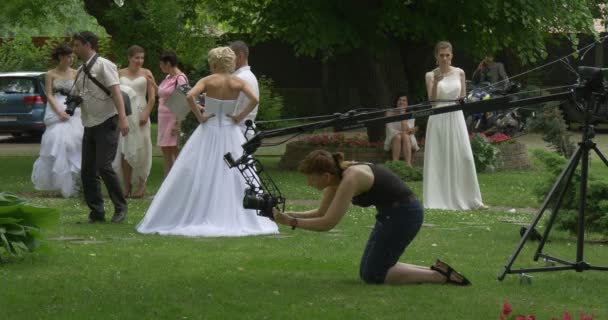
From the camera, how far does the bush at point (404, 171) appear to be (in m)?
18.6

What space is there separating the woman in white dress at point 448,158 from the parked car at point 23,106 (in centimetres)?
1605

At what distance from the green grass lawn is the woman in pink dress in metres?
3.31

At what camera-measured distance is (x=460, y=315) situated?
25.8 ft

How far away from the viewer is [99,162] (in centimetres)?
1270

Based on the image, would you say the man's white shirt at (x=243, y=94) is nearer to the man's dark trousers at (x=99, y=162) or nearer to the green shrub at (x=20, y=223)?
the man's dark trousers at (x=99, y=162)

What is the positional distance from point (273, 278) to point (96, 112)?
4151mm

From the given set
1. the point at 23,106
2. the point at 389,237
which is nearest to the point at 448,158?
the point at 389,237

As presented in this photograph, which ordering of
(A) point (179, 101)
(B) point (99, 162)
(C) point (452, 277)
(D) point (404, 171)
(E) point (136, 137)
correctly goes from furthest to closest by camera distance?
1. (D) point (404, 171)
2. (E) point (136, 137)
3. (A) point (179, 101)
4. (B) point (99, 162)
5. (C) point (452, 277)

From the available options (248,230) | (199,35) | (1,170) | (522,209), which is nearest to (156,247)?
(248,230)

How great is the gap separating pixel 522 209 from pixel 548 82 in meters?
22.4

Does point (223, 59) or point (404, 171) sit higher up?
point (223, 59)

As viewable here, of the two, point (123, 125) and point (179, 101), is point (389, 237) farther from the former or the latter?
point (179, 101)

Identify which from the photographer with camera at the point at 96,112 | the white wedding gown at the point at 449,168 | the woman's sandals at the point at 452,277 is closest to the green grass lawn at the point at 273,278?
the woman's sandals at the point at 452,277

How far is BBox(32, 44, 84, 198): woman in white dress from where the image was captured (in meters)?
16.5
